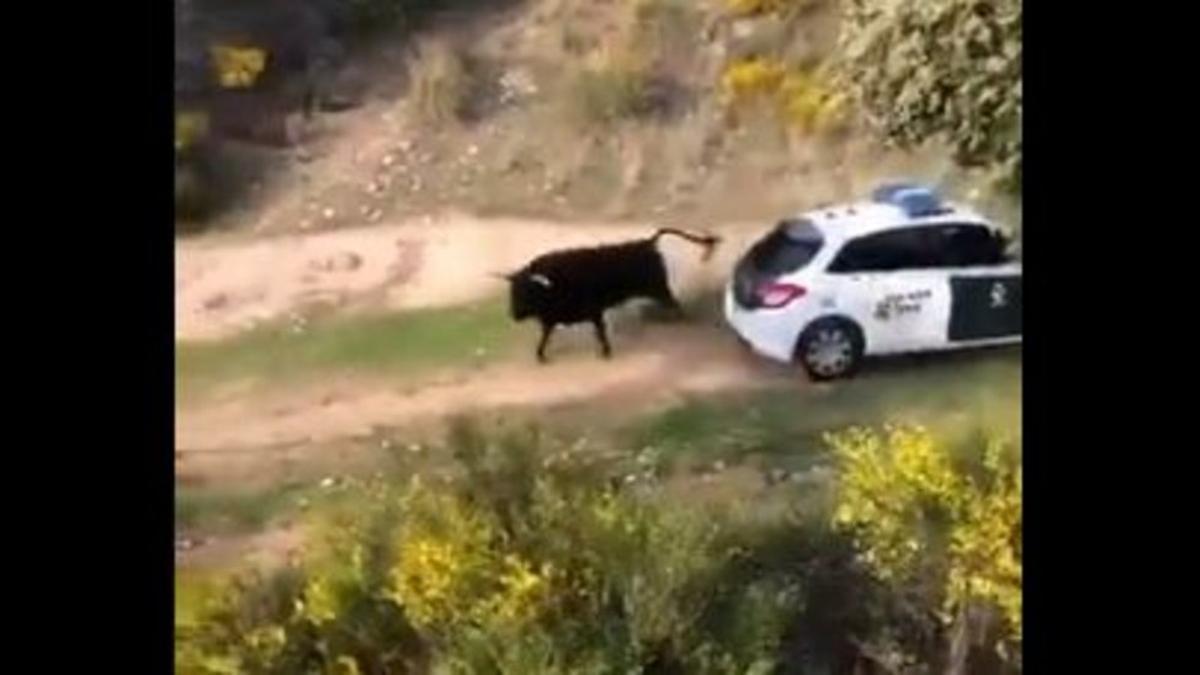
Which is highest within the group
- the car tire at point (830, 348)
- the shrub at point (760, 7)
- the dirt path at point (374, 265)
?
the shrub at point (760, 7)

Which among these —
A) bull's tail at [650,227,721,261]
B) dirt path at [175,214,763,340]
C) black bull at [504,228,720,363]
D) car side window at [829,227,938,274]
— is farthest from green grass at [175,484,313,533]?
car side window at [829,227,938,274]

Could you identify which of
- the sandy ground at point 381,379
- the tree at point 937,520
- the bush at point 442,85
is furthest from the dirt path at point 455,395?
the bush at point 442,85

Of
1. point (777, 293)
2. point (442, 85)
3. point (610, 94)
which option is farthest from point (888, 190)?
point (442, 85)

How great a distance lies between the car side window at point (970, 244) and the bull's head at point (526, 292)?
12.7 inches

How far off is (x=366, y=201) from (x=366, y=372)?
14 cm

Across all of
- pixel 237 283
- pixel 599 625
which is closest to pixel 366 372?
pixel 237 283

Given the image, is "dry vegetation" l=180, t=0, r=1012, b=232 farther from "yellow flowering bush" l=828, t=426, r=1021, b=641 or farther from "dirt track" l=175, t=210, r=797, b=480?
"yellow flowering bush" l=828, t=426, r=1021, b=641

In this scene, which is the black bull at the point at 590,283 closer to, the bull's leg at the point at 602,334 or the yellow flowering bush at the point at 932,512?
the bull's leg at the point at 602,334

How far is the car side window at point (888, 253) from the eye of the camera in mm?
1911

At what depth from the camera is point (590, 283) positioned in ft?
6.21

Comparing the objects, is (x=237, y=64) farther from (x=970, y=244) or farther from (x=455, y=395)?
(x=970, y=244)

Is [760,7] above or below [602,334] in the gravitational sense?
above

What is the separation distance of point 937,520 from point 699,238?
300mm
